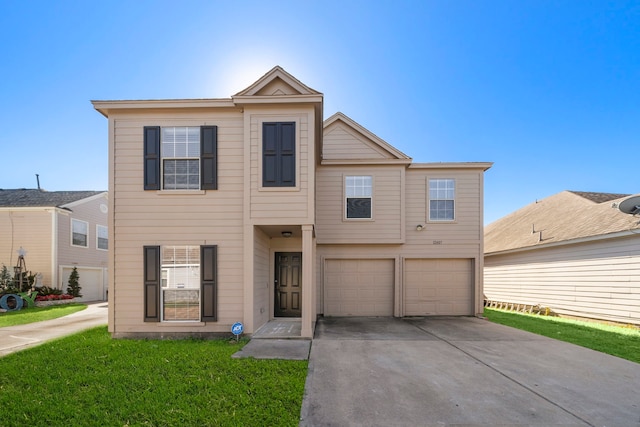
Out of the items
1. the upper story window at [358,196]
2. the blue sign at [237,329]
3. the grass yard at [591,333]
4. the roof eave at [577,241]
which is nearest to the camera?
the grass yard at [591,333]

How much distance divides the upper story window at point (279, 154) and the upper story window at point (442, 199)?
18.5 ft

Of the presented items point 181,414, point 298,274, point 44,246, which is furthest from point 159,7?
point 44,246

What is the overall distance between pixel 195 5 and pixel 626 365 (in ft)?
42.0

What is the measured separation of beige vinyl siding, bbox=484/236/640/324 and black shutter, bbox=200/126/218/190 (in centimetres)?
1141

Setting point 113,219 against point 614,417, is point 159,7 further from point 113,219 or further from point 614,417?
point 614,417

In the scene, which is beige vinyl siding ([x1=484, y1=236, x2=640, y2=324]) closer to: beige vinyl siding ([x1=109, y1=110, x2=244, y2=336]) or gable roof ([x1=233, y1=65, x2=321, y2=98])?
gable roof ([x1=233, y1=65, x2=321, y2=98])

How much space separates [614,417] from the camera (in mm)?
3316

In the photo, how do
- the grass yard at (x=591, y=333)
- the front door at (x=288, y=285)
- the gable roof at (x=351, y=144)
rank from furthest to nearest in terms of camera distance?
the gable roof at (x=351, y=144) < the front door at (x=288, y=285) < the grass yard at (x=591, y=333)

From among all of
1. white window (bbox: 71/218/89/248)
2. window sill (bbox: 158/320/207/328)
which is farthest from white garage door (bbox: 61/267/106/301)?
window sill (bbox: 158/320/207/328)

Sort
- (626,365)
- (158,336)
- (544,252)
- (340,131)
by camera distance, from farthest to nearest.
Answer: (544,252)
(340,131)
(158,336)
(626,365)

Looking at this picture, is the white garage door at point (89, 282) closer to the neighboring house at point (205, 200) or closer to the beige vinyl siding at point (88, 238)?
the beige vinyl siding at point (88, 238)

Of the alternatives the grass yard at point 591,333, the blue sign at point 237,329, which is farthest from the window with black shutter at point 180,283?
the grass yard at point 591,333

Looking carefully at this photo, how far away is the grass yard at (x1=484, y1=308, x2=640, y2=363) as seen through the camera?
239 inches

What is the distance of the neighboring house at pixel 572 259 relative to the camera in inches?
339
